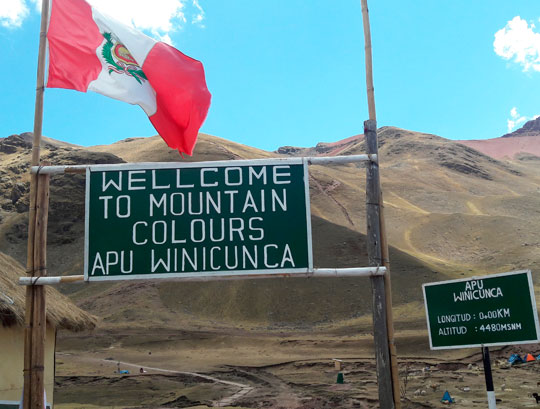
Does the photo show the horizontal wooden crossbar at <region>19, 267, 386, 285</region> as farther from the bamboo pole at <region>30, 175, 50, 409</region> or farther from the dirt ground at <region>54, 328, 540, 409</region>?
the dirt ground at <region>54, 328, 540, 409</region>

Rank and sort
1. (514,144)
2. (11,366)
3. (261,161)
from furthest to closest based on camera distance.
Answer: (514,144), (11,366), (261,161)

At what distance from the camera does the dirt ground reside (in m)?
16.1

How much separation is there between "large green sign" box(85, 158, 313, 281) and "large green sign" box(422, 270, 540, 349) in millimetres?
1477

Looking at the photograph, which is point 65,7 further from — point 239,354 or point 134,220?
point 239,354

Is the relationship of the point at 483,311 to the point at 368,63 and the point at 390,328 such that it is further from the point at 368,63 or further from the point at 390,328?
the point at 368,63

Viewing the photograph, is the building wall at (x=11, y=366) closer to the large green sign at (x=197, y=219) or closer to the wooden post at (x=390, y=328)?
the large green sign at (x=197, y=219)

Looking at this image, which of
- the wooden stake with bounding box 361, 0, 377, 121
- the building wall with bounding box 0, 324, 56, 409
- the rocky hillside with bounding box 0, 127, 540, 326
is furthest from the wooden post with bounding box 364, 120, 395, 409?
the rocky hillside with bounding box 0, 127, 540, 326

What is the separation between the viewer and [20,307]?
8430 millimetres

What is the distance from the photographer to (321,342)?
99.5 feet

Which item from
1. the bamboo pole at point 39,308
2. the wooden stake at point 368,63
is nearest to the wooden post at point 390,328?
the wooden stake at point 368,63

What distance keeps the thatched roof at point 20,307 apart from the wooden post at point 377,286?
5618mm

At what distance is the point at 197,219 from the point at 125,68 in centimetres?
203

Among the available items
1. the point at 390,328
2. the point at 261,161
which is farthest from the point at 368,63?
the point at 390,328

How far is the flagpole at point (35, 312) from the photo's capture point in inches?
199
